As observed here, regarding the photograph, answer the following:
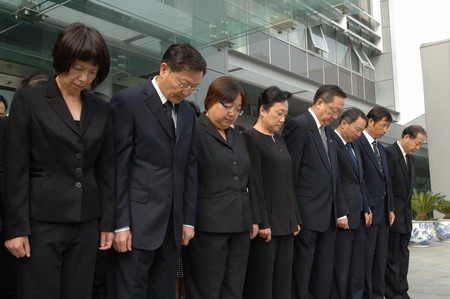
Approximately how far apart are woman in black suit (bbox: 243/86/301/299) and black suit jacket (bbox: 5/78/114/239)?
1.43 m

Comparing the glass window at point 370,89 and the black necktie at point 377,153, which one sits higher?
the glass window at point 370,89

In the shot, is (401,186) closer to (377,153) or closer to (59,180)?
(377,153)

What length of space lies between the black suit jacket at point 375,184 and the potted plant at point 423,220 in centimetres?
685

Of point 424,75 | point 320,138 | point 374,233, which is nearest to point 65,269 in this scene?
point 320,138

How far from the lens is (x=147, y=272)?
251 centimetres

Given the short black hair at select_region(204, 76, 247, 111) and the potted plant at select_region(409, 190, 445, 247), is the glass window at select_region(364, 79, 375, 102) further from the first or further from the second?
the short black hair at select_region(204, 76, 247, 111)

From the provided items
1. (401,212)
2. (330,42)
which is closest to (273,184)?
(401,212)

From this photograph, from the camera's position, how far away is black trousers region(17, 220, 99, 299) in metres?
2.08

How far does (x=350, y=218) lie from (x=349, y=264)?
420mm

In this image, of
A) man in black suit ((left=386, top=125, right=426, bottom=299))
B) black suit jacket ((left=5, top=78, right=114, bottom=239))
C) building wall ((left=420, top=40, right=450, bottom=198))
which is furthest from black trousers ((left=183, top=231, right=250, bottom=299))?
building wall ((left=420, top=40, right=450, bottom=198))

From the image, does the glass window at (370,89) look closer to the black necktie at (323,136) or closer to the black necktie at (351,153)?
the black necktie at (351,153)

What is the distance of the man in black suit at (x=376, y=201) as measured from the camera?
4586 millimetres

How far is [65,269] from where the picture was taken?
85.2 inches

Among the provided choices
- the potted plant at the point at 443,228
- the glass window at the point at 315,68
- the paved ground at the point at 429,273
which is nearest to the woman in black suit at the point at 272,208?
the paved ground at the point at 429,273
